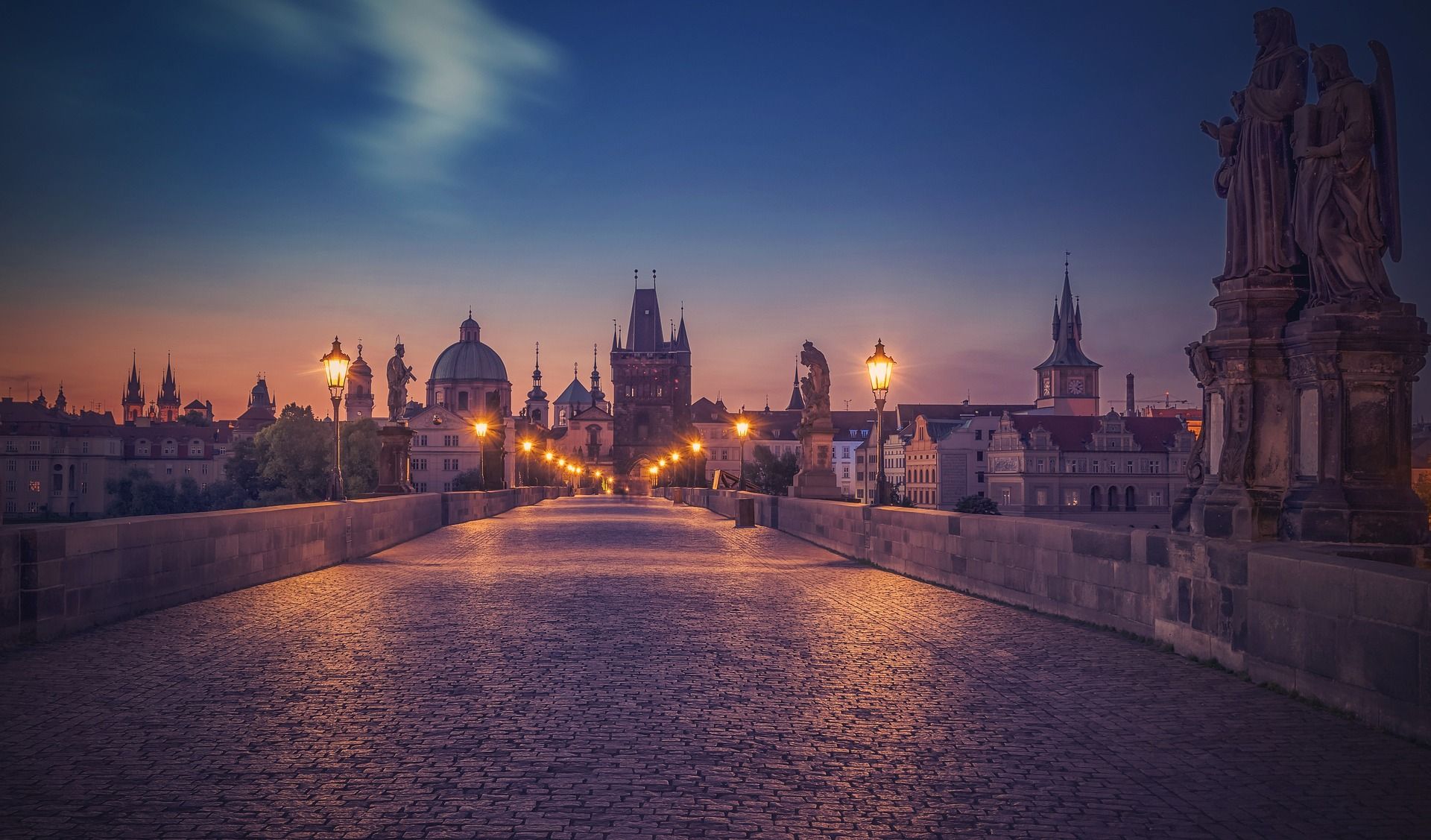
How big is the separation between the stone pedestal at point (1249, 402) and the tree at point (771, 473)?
3894 inches

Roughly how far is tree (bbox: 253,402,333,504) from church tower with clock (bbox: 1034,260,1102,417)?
366 feet

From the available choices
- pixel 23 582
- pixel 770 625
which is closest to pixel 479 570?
pixel 770 625

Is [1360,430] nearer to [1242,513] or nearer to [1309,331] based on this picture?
[1309,331]

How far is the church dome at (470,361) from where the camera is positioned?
558 feet

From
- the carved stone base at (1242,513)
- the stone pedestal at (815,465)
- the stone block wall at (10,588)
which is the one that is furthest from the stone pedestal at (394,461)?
the carved stone base at (1242,513)

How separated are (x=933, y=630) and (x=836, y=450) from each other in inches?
6196

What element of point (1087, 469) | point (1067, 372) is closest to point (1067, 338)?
point (1067, 372)

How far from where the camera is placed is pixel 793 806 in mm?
5020

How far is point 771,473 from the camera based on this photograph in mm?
120125

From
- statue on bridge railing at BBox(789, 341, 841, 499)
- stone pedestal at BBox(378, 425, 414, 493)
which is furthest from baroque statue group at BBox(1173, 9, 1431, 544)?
stone pedestal at BBox(378, 425, 414, 493)

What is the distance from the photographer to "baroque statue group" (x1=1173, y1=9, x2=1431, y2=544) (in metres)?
9.19

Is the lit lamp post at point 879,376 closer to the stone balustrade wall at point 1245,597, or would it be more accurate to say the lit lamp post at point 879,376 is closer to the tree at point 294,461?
the stone balustrade wall at point 1245,597

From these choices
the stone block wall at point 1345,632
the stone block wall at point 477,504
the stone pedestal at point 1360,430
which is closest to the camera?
the stone block wall at point 1345,632

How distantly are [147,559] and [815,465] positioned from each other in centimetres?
2210
